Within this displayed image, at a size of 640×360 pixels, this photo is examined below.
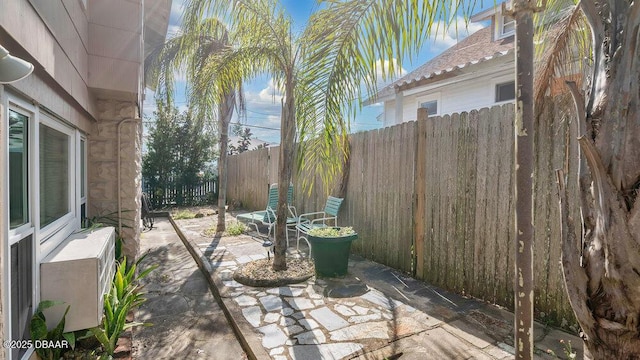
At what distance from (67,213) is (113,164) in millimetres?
1122

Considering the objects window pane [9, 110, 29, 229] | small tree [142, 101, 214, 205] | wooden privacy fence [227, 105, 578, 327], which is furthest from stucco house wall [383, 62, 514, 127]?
small tree [142, 101, 214, 205]

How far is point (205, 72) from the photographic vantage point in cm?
454

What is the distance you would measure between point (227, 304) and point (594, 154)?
3.22 m

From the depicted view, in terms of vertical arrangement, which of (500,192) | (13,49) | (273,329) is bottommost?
(273,329)

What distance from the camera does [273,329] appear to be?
2.79m

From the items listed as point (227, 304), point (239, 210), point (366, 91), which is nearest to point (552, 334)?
point (366, 91)

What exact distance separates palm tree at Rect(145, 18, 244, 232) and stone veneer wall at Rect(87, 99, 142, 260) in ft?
3.62

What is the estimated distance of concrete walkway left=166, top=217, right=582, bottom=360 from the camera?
2.42 m

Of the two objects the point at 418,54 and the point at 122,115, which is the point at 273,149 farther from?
the point at 418,54

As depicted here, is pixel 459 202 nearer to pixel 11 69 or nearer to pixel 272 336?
pixel 272 336

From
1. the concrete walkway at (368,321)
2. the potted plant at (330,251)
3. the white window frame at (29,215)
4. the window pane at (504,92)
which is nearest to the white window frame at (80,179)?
the white window frame at (29,215)

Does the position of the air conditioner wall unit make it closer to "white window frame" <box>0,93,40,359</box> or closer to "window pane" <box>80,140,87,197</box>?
"white window frame" <box>0,93,40,359</box>

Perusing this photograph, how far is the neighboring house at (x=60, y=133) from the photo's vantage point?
5.30ft

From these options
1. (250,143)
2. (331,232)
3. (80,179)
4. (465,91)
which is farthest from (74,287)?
(250,143)
